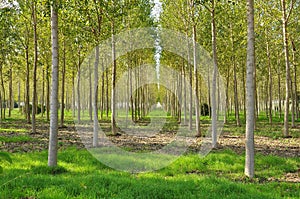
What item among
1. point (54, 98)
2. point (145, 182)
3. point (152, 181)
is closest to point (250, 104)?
point (152, 181)

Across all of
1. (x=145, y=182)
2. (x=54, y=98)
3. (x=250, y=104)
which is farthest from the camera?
(x=54, y=98)

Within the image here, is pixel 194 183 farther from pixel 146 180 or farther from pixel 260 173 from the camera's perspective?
pixel 260 173

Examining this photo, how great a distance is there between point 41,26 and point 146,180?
1790cm

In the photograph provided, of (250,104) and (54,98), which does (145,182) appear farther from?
(54,98)

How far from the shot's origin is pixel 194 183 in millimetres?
7246

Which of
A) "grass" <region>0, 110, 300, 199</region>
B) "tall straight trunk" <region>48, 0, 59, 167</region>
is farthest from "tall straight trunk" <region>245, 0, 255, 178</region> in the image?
"tall straight trunk" <region>48, 0, 59, 167</region>

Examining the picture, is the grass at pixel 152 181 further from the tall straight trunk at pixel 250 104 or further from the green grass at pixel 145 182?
the tall straight trunk at pixel 250 104

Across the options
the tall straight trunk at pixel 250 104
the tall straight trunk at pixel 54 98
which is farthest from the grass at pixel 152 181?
the tall straight trunk at pixel 54 98

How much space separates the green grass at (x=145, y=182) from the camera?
6402 mm

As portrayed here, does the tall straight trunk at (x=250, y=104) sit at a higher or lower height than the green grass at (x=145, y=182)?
higher

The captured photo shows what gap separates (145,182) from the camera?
7277 mm

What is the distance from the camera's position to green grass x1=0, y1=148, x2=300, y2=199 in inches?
252

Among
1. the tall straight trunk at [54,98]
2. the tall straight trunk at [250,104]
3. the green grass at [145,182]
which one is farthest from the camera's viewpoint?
the tall straight trunk at [54,98]

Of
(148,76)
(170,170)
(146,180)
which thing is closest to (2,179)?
(146,180)
